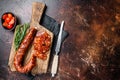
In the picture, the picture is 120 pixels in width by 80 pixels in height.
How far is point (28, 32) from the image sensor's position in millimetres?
2498

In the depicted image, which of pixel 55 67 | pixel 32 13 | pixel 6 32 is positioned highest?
pixel 32 13

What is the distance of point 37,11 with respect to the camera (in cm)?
254

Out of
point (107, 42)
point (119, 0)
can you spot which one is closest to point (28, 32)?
point (107, 42)

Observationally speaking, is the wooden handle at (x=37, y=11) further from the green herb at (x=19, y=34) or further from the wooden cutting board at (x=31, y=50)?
the green herb at (x=19, y=34)

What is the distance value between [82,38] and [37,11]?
0.47 meters

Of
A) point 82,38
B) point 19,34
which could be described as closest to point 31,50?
point 19,34

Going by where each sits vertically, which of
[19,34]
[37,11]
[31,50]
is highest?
[37,11]

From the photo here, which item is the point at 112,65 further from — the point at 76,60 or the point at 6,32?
the point at 6,32

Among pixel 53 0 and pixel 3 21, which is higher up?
pixel 53 0

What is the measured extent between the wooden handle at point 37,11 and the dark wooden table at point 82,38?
0.07m

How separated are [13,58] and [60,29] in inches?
19.4

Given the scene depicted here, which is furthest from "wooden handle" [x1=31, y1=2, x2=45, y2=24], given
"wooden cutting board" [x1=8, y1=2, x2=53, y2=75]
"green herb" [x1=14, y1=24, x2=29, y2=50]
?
"green herb" [x1=14, y1=24, x2=29, y2=50]

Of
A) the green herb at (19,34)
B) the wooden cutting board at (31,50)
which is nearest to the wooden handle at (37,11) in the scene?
the wooden cutting board at (31,50)

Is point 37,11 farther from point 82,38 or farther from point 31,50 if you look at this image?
point 82,38
